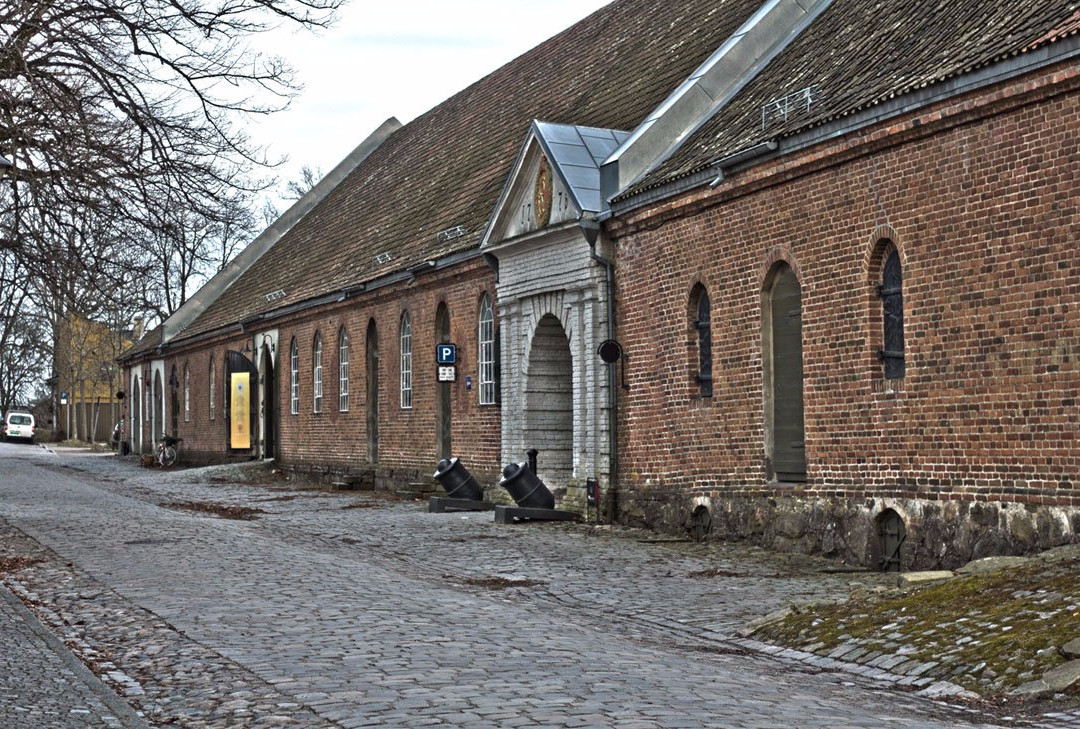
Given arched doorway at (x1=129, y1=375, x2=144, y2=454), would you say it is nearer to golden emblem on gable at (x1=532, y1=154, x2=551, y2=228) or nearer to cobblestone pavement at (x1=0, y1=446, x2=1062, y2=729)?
cobblestone pavement at (x1=0, y1=446, x2=1062, y2=729)

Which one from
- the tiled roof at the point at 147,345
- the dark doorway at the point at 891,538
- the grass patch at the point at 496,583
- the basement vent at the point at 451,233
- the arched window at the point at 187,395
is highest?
the basement vent at the point at 451,233

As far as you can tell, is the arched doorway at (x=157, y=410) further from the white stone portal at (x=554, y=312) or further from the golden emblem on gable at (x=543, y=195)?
the golden emblem on gable at (x=543, y=195)

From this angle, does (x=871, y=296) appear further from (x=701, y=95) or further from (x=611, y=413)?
(x=611, y=413)

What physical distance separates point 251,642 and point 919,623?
4.38 metres

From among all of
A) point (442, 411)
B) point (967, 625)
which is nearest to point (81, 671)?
point (967, 625)

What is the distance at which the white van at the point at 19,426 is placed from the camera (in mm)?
72500

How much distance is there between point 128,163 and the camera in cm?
1770

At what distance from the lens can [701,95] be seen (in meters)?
18.7

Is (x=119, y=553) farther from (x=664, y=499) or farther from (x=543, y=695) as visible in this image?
(x=543, y=695)

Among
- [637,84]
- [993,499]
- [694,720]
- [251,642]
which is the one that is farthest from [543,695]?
[637,84]

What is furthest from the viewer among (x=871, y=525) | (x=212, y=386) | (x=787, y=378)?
(x=212, y=386)

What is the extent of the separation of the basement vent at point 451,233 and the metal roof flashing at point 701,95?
6060 mm

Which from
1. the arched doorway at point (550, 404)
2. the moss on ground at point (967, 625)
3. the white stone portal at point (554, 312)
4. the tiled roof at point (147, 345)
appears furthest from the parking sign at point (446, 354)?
the tiled roof at point (147, 345)

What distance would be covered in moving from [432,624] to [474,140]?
20.2 meters
